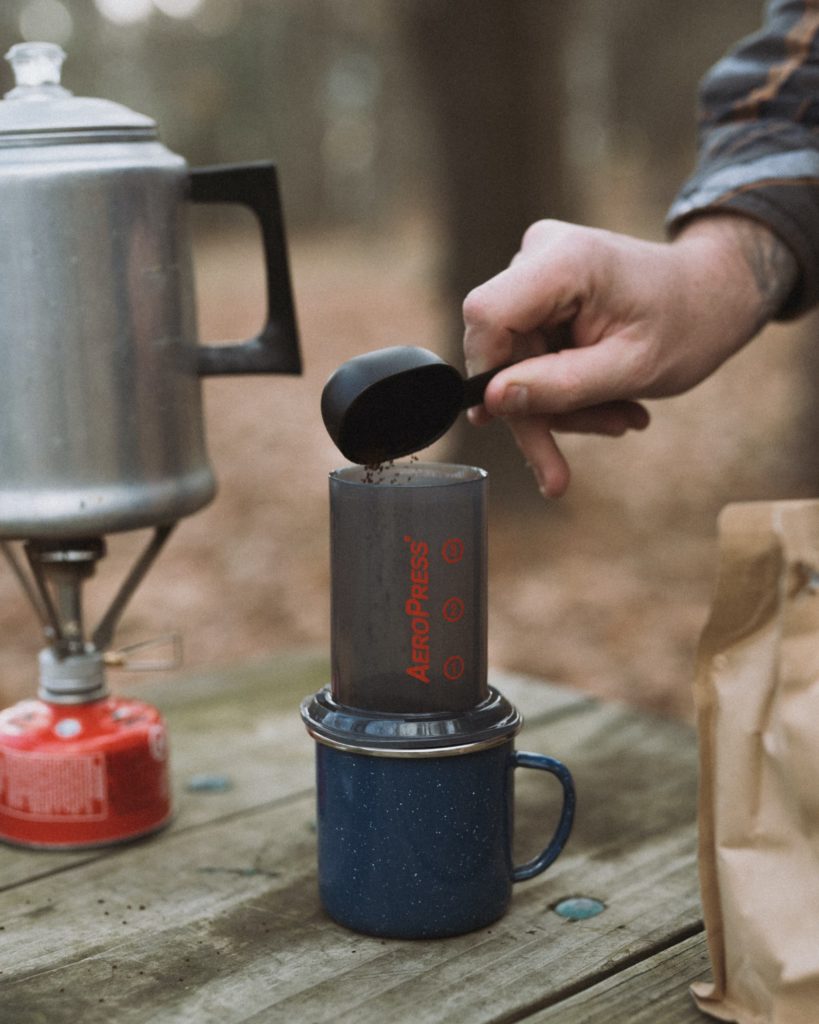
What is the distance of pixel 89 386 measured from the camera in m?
1.16

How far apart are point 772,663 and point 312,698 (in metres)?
0.40

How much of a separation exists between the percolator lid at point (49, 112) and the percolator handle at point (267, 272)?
0.09 metres

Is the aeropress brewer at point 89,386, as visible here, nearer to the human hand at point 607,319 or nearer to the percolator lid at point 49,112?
the percolator lid at point 49,112

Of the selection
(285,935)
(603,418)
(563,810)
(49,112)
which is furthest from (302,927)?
(49,112)

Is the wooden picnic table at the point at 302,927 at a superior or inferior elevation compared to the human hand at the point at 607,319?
inferior

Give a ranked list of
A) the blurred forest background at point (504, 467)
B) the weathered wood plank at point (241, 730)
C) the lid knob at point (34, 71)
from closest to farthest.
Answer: the lid knob at point (34, 71) → the weathered wood plank at point (241, 730) → the blurred forest background at point (504, 467)

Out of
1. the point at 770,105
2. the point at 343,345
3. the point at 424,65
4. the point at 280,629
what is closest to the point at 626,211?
the point at 343,345

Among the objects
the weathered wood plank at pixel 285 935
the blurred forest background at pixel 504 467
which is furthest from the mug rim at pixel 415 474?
the blurred forest background at pixel 504 467

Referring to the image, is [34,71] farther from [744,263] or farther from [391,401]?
[744,263]

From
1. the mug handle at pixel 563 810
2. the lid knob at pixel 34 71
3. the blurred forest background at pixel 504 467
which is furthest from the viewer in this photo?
the blurred forest background at pixel 504 467

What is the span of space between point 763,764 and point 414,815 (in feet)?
0.95

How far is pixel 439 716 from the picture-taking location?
3.31ft

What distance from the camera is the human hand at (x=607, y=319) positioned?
3.63ft

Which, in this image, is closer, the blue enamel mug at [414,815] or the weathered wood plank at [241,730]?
the blue enamel mug at [414,815]
